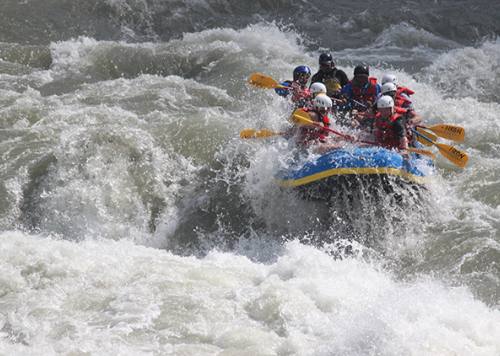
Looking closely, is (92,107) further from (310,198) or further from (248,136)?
(310,198)

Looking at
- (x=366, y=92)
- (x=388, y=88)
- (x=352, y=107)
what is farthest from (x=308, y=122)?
(x=366, y=92)

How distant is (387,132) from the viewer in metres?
8.41

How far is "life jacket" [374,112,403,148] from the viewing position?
8344 millimetres

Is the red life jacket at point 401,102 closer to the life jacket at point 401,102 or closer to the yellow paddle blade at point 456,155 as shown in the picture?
the life jacket at point 401,102

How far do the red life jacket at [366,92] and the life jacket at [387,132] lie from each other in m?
1.21

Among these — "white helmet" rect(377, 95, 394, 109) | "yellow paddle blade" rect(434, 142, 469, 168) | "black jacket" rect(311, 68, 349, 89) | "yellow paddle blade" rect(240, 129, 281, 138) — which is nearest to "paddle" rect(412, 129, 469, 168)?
"yellow paddle blade" rect(434, 142, 469, 168)

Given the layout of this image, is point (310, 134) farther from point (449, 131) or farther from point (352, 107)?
point (449, 131)

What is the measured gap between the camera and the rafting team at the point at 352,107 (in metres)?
8.38

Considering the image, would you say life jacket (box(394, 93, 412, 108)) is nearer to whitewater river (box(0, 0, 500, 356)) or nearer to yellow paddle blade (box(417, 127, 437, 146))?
yellow paddle blade (box(417, 127, 437, 146))

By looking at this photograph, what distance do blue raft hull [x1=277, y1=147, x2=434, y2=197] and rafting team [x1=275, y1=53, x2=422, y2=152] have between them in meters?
0.37

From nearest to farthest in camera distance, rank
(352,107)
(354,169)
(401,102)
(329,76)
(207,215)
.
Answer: (354,169) → (207,215) → (401,102) → (352,107) → (329,76)

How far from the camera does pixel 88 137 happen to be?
367 inches

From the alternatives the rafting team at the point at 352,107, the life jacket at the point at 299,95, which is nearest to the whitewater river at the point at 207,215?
the life jacket at the point at 299,95

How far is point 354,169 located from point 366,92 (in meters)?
2.18
